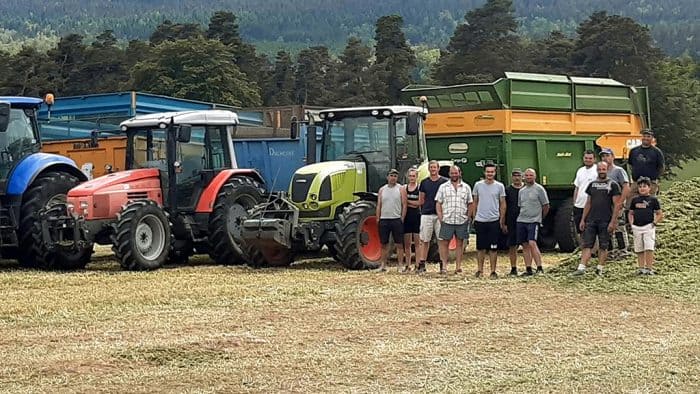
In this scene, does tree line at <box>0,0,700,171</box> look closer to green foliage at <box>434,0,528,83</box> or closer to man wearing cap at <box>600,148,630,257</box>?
green foliage at <box>434,0,528,83</box>

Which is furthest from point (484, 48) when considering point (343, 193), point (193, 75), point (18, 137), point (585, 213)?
point (585, 213)

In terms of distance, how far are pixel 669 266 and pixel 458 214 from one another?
272 centimetres

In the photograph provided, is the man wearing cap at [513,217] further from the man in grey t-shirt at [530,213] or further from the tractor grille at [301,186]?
the tractor grille at [301,186]

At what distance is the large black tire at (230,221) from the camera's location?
15242mm

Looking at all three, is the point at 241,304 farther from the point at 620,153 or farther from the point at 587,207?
the point at 620,153

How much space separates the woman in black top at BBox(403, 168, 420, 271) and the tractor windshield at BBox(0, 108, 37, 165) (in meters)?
5.40

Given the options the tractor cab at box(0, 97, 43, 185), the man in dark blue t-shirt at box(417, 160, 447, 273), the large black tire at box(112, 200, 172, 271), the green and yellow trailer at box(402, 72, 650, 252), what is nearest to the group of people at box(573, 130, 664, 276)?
the man in dark blue t-shirt at box(417, 160, 447, 273)

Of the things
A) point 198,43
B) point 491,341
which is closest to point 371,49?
point 198,43

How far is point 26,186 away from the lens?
14.6 metres

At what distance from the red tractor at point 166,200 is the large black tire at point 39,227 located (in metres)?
0.19

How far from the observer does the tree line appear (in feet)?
170

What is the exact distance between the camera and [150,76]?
171ft

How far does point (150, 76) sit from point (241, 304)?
4269 centimetres

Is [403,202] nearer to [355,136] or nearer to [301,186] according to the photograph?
[301,186]
